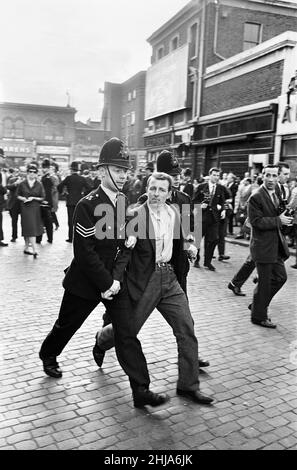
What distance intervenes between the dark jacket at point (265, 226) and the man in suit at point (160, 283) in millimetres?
1946

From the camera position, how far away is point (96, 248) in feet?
11.0

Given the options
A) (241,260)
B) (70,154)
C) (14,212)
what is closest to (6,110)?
(70,154)

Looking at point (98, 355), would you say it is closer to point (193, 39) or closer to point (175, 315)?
point (175, 315)

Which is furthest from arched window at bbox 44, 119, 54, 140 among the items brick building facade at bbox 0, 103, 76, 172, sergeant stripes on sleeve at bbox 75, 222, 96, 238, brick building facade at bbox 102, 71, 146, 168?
sergeant stripes on sleeve at bbox 75, 222, 96, 238

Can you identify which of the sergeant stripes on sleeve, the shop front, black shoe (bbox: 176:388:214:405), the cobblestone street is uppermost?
the shop front

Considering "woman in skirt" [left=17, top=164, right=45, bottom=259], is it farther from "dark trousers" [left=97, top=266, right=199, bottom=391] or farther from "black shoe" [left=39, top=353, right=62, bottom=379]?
"dark trousers" [left=97, top=266, right=199, bottom=391]

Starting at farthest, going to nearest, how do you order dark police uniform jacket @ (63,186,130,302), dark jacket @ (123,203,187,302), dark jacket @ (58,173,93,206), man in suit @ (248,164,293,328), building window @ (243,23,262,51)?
building window @ (243,23,262,51), dark jacket @ (58,173,93,206), man in suit @ (248,164,293,328), dark jacket @ (123,203,187,302), dark police uniform jacket @ (63,186,130,302)

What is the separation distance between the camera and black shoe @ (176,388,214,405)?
3.43 m

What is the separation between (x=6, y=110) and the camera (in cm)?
4681

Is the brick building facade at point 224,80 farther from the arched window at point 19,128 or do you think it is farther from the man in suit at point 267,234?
the arched window at point 19,128

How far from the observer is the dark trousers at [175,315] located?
347 cm

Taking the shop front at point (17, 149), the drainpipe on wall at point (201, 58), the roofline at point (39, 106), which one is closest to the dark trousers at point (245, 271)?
the drainpipe on wall at point (201, 58)

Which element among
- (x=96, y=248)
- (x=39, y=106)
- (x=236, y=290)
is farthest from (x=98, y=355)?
(x=39, y=106)

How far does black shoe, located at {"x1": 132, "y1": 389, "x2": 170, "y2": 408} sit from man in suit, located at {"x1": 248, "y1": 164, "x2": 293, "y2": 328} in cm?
240
